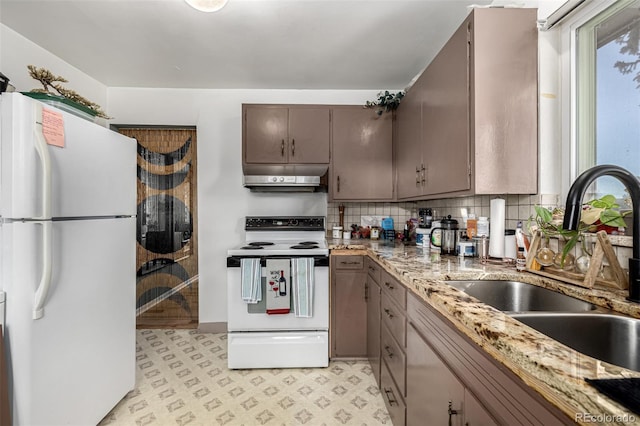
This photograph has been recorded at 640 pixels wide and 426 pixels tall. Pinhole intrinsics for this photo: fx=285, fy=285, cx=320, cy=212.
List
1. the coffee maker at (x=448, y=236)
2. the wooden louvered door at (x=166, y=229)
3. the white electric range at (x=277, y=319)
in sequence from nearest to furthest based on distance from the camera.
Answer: the coffee maker at (x=448, y=236), the white electric range at (x=277, y=319), the wooden louvered door at (x=166, y=229)

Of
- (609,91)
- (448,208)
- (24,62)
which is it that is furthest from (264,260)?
(24,62)

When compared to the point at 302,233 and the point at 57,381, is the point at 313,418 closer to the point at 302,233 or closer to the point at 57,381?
the point at 57,381

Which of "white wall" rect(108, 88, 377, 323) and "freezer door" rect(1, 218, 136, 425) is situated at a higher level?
"white wall" rect(108, 88, 377, 323)

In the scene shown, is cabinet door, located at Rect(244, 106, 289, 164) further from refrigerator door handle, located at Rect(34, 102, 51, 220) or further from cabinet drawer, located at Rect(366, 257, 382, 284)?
refrigerator door handle, located at Rect(34, 102, 51, 220)

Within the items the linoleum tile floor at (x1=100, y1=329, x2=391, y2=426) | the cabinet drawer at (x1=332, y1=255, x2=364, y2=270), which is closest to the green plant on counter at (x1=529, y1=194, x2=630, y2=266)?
the cabinet drawer at (x1=332, y1=255, x2=364, y2=270)

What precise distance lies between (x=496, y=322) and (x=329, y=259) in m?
1.64

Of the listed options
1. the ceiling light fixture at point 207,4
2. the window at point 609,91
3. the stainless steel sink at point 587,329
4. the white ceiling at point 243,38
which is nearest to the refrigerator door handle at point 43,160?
the ceiling light fixture at point 207,4

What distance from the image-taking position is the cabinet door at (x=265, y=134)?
8.61ft

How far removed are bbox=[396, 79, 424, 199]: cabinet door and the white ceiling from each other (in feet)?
1.38

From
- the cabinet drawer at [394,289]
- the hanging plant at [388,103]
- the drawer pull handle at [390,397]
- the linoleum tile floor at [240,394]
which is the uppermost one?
the hanging plant at [388,103]

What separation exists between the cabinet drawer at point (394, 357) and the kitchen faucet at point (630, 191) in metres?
0.89

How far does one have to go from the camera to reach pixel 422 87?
6.29ft

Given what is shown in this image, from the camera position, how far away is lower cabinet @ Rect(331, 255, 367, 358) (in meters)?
2.32

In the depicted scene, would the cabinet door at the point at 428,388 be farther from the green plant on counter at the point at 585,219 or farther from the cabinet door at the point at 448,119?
the cabinet door at the point at 448,119
